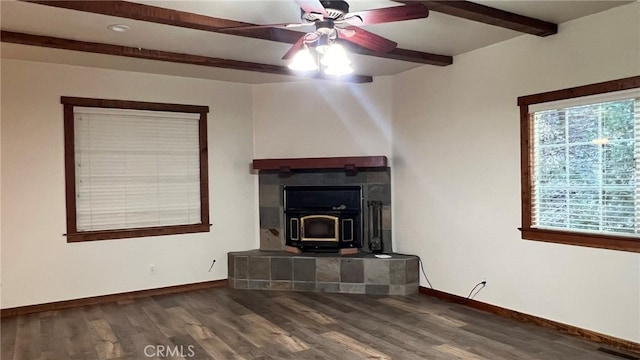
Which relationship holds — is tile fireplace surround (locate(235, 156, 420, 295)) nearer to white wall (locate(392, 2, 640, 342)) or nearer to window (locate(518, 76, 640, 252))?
white wall (locate(392, 2, 640, 342))

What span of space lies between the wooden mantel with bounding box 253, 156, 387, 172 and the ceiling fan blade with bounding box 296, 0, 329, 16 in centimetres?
285

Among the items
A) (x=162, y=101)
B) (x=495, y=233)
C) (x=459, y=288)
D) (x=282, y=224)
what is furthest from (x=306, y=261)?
(x=162, y=101)

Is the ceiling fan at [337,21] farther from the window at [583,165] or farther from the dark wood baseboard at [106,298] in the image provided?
the dark wood baseboard at [106,298]

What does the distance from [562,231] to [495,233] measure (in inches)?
26.9

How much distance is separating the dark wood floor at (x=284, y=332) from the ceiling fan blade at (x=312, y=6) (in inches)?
95.2

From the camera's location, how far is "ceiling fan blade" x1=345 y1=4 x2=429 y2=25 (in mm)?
2746

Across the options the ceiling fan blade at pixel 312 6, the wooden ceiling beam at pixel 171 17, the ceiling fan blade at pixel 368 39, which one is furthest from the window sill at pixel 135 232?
the ceiling fan blade at pixel 312 6

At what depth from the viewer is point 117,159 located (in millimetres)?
5219

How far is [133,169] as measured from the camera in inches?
209

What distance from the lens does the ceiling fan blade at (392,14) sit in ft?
9.01

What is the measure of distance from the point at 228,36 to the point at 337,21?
138 centimetres

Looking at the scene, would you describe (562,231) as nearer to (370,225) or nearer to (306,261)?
(370,225)

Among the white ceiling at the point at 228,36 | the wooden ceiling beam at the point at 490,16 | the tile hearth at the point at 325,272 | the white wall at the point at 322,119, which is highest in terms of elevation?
the white ceiling at the point at 228,36

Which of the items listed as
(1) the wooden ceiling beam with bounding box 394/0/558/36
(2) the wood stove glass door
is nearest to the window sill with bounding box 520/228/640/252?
(1) the wooden ceiling beam with bounding box 394/0/558/36
